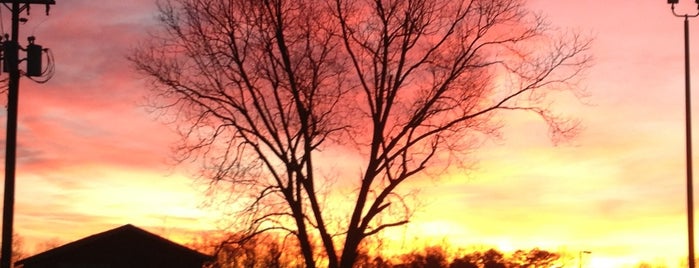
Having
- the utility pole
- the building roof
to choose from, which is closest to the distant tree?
the building roof

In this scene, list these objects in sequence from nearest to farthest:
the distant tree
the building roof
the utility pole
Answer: the utility pole
the building roof
the distant tree

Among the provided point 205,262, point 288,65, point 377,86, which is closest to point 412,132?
point 377,86

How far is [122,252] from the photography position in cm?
4103

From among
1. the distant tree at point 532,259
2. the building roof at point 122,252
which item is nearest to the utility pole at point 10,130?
the building roof at point 122,252

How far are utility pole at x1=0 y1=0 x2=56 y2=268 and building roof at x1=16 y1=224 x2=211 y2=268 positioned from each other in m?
16.2

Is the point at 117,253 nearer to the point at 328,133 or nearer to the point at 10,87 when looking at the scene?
the point at 328,133

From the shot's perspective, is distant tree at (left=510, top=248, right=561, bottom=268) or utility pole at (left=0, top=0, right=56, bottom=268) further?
distant tree at (left=510, top=248, right=561, bottom=268)

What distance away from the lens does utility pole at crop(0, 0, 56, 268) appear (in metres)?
24.0

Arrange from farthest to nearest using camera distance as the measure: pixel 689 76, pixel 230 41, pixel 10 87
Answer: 1. pixel 230 41
2. pixel 689 76
3. pixel 10 87

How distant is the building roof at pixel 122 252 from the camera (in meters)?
40.2

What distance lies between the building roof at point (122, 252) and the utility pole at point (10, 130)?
1616 cm

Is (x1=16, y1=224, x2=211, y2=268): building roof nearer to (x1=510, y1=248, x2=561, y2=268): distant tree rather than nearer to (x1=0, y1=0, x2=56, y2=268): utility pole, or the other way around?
(x1=0, y1=0, x2=56, y2=268): utility pole

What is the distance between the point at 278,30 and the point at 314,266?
7.61 m

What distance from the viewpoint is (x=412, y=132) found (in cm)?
3425
